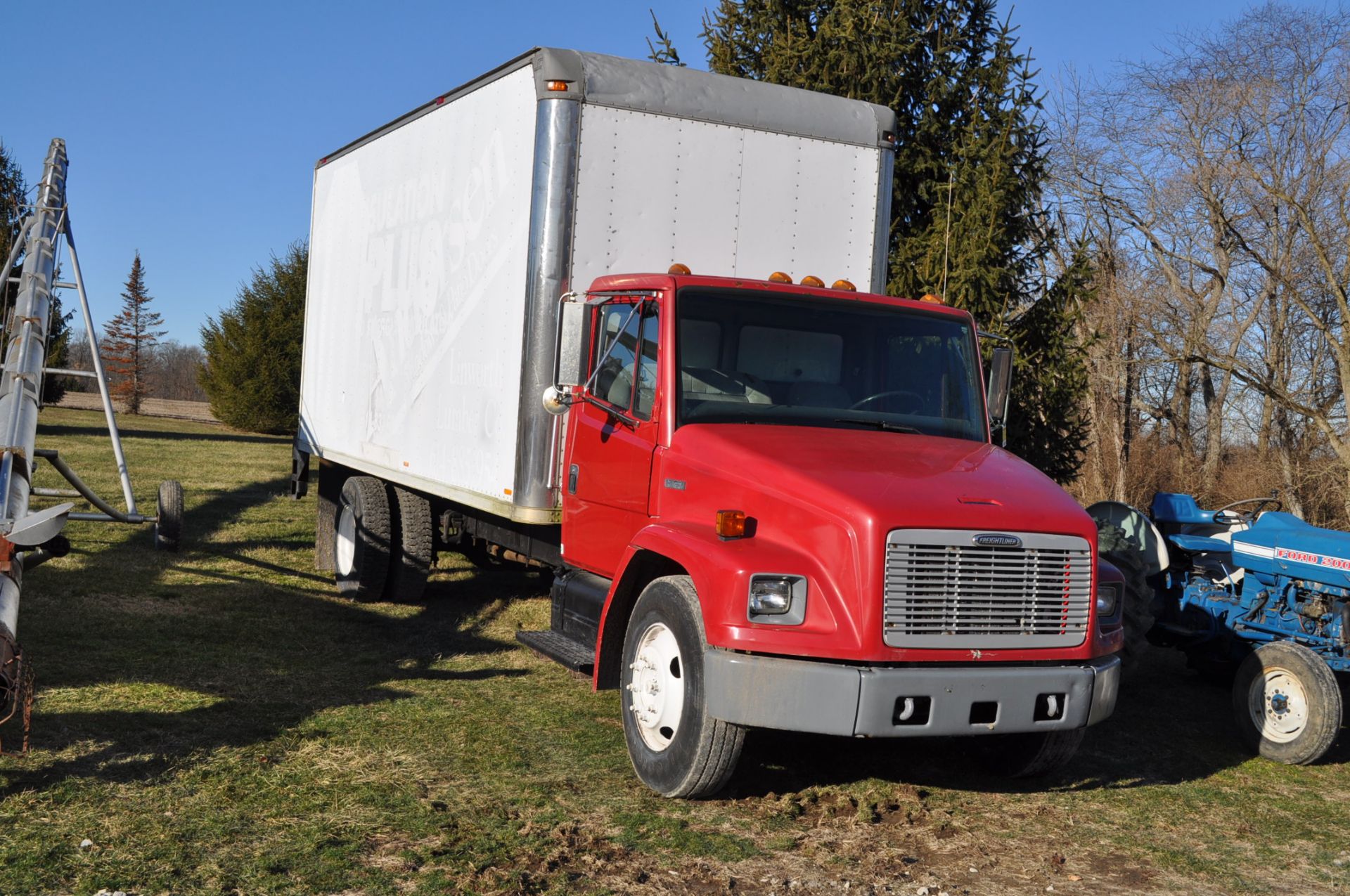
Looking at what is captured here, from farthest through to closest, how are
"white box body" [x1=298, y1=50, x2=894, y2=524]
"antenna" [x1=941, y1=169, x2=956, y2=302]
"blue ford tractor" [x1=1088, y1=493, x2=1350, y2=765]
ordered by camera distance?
"antenna" [x1=941, y1=169, x2=956, y2=302], "white box body" [x1=298, y1=50, x2=894, y2=524], "blue ford tractor" [x1=1088, y1=493, x2=1350, y2=765]

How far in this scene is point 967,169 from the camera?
14.7 meters

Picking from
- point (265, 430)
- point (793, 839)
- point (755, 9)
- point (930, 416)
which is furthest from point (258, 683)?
point (265, 430)

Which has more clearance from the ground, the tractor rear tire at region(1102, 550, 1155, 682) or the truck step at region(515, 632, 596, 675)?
the tractor rear tire at region(1102, 550, 1155, 682)

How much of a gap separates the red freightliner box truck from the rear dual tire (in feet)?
1.30

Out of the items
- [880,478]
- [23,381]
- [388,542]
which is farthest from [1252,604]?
[23,381]

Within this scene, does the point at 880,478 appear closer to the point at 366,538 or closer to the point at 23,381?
the point at 366,538

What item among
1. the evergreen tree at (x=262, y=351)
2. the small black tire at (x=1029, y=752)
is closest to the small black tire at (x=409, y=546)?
the small black tire at (x=1029, y=752)

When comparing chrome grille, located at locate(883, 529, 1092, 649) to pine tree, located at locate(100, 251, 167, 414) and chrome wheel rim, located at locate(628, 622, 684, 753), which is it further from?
pine tree, located at locate(100, 251, 167, 414)

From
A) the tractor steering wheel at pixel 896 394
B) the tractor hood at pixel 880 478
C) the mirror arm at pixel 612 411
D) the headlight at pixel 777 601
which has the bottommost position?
the headlight at pixel 777 601

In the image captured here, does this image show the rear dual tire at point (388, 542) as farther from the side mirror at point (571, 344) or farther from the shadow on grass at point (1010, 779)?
the shadow on grass at point (1010, 779)

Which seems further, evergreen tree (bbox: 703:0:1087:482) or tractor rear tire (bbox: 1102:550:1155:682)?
evergreen tree (bbox: 703:0:1087:482)

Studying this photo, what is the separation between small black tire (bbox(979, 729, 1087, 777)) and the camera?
5.78 metres

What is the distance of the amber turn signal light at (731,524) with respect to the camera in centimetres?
525

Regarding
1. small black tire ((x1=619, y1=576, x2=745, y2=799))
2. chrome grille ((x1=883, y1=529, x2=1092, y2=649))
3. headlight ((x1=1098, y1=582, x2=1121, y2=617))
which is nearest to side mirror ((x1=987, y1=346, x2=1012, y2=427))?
headlight ((x1=1098, y1=582, x2=1121, y2=617))
